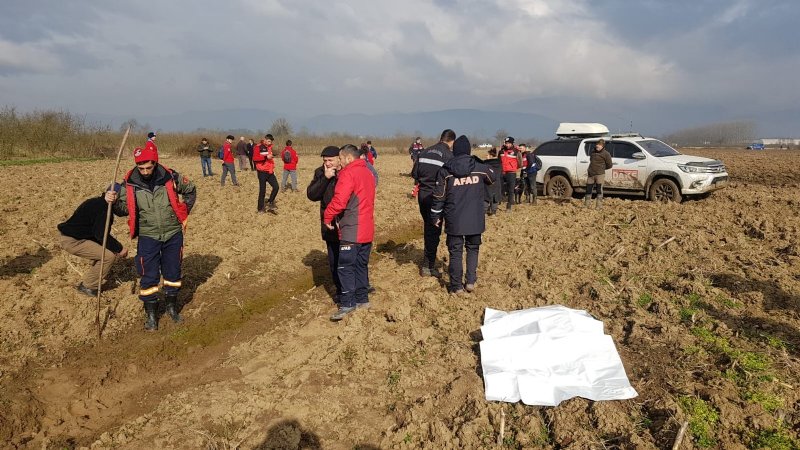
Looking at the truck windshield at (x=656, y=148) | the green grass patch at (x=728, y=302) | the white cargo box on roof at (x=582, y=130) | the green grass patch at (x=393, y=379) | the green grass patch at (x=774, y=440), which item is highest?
the white cargo box on roof at (x=582, y=130)

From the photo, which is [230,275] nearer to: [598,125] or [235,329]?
[235,329]

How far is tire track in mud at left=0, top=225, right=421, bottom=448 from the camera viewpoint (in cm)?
380

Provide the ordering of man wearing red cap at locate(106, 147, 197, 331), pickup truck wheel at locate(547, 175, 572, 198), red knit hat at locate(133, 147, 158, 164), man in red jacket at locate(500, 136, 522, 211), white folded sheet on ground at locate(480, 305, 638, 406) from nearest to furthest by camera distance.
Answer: white folded sheet on ground at locate(480, 305, 638, 406)
red knit hat at locate(133, 147, 158, 164)
man wearing red cap at locate(106, 147, 197, 331)
man in red jacket at locate(500, 136, 522, 211)
pickup truck wheel at locate(547, 175, 572, 198)

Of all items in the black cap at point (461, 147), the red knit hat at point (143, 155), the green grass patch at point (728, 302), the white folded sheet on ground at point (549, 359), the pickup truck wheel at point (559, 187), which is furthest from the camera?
the pickup truck wheel at point (559, 187)

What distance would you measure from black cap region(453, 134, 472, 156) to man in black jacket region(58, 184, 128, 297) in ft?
13.7

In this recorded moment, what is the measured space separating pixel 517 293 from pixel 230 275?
4145 mm

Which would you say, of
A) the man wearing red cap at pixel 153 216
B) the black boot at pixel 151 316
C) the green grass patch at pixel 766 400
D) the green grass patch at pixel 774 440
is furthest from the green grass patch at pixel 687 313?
the black boot at pixel 151 316

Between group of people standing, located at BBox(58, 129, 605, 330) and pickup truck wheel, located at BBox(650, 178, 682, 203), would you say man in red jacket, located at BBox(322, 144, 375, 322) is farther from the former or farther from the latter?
pickup truck wheel, located at BBox(650, 178, 682, 203)

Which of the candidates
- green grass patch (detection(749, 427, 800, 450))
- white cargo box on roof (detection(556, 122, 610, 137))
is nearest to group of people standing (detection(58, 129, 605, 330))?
green grass patch (detection(749, 427, 800, 450))

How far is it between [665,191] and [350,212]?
9153mm

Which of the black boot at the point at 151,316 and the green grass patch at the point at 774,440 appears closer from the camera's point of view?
the green grass patch at the point at 774,440

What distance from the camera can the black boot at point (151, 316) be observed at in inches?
206

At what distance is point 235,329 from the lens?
5.44m

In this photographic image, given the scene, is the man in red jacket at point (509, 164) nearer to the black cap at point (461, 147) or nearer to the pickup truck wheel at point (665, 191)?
the pickup truck wheel at point (665, 191)
